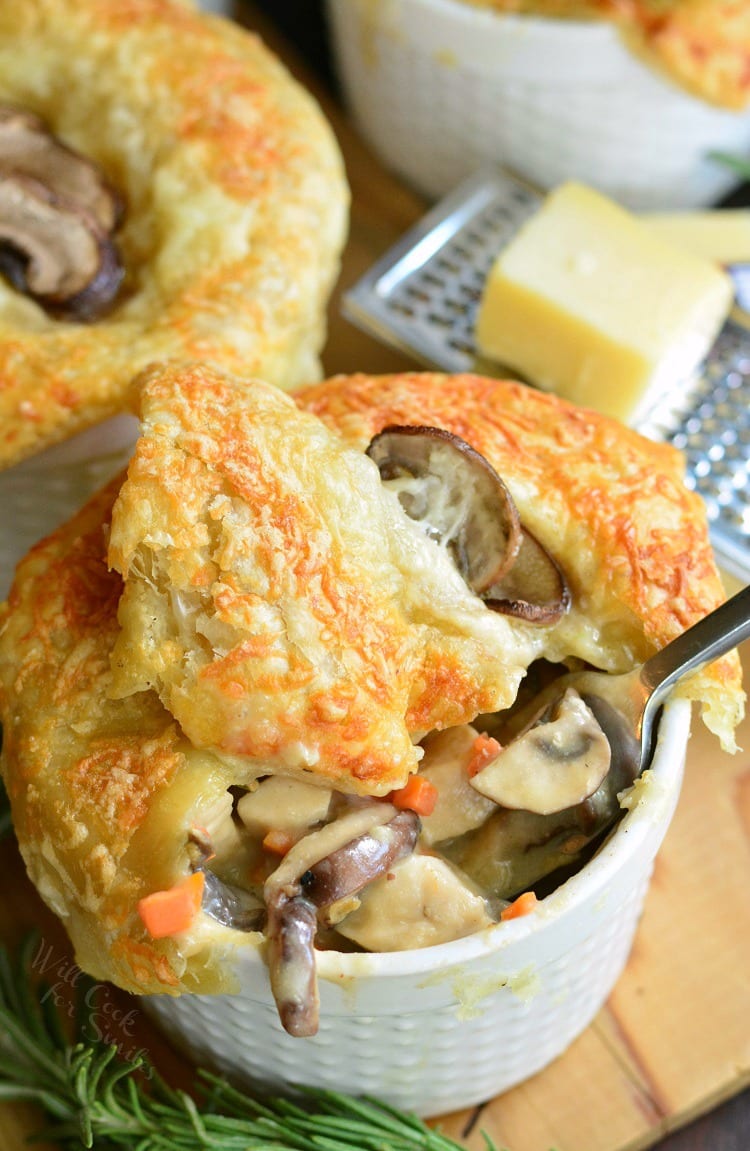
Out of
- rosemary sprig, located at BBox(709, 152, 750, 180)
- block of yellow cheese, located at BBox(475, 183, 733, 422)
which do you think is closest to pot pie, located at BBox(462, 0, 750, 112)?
rosemary sprig, located at BBox(709, 152, 750, 180)

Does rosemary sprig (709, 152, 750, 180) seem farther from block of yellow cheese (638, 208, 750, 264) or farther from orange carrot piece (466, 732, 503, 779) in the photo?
orange carrot piece (466, 732, 503, 779)

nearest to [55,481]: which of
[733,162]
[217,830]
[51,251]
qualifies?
[51,251]

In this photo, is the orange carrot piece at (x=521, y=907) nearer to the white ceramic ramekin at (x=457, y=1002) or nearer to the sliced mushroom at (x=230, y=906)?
the white ceramic ramekin at (x=457, y=1002)

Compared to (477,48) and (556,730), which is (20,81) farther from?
(556,730)

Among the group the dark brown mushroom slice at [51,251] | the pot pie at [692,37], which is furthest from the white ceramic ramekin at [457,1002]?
the pot pie at [692,37]

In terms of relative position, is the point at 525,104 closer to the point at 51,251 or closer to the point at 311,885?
the point at 51,251

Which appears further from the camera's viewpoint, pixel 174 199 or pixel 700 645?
pixel 174 199
